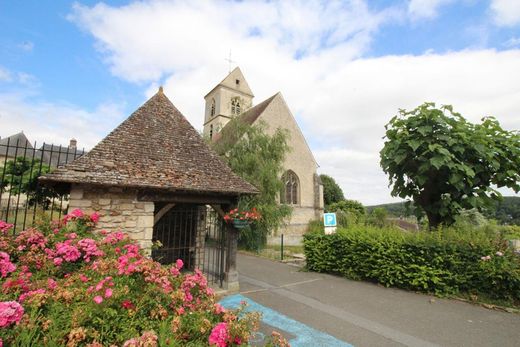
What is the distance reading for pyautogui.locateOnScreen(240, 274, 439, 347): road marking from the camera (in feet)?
14.2

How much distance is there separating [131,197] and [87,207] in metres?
0.83

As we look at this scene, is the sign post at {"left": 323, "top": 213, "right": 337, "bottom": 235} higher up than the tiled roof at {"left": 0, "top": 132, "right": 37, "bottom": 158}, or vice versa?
the tiled roof at {"left": 0, "top": 132, "right": 37, "bottom": 158}

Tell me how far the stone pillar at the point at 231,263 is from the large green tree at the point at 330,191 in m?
30.4

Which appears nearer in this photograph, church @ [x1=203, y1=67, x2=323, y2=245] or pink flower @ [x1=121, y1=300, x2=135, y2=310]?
pink flower @ [x1=121, y1=300, x2=135, y2=310]

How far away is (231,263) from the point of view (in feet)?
23.2

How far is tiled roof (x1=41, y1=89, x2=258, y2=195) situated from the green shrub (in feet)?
12.4

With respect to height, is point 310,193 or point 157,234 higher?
point 310,193

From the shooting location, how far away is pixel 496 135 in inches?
275

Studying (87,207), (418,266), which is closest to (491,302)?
(418,266)

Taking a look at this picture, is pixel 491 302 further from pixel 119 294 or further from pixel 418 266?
pixel 119 294

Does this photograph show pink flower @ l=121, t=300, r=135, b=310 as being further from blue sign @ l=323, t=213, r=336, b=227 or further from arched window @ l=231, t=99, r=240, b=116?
arched window @ l=231, t=99, r=240, b=116

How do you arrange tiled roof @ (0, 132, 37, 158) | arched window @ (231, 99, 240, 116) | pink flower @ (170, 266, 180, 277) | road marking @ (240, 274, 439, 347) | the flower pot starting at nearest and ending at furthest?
pink flower @ (170, 266, 180, 277) → road marking @ (240, 274, 439, 347) → tiled roof @ (0, 132, 37, 158) → the flower pot → arched window @ (231, 99, 240, 116)

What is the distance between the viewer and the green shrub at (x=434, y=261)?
600 cm

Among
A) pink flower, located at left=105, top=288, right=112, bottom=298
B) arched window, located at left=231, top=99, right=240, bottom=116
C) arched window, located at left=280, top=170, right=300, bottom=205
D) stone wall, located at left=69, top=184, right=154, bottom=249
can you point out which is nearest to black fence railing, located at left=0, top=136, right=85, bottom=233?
stone wall, located at left=69, top=184, right=154, bottom=249
